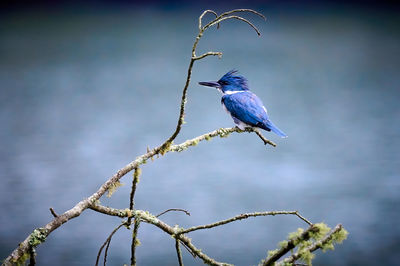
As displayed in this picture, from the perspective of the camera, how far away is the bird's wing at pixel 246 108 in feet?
11.2

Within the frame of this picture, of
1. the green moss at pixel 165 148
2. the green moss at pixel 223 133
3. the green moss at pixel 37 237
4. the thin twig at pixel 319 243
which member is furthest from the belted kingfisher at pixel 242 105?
the green moss at pixel 37 237

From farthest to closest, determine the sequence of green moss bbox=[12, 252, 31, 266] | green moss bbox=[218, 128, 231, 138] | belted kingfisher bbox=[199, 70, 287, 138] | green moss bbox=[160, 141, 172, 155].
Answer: belted kingfisher bbox=[199, 70, 287, 138] → green moss bbox=[218, 128, 231, 138] → green moss bbox=[160, 141, 172, 155] → green moss bbox=[12, 252, 31, 266]

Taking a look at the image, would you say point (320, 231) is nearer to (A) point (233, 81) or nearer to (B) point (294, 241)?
(B) point (294, 241)

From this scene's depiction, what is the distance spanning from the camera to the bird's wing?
340cm

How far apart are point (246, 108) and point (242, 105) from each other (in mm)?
61

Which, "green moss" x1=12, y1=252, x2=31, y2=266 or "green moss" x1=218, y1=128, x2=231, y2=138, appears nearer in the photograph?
"green moss" x1=12, y1=252, x2=31, y2=266

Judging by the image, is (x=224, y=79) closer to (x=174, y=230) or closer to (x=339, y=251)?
(x=174, y=230)

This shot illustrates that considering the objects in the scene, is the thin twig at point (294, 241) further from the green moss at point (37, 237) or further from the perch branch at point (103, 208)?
the green moss at point (37, 237)

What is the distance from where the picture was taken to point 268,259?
5.41 feet

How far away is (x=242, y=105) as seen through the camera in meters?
3.52

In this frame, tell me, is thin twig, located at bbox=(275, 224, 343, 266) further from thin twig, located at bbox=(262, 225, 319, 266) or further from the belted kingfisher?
the belted kingfisher

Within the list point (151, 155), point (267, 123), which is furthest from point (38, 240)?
point (267, 123)

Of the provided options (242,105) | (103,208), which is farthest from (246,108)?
(103,208)

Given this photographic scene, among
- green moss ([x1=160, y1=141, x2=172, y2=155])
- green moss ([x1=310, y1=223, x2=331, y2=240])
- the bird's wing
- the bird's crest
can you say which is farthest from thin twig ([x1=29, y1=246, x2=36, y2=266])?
the bird's crest
